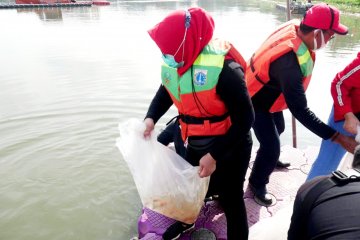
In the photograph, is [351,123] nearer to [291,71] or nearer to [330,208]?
[291,71]

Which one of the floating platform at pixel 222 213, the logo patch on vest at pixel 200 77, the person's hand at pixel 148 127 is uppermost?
the logo patch on vest at pixel 200 77

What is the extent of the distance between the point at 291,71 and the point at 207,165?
31.7 inches

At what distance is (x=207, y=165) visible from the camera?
1.83 meters

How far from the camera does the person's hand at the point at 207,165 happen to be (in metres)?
1.82

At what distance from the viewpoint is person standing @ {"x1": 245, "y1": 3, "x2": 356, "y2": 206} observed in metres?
2.06

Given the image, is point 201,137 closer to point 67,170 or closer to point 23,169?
point 67,170

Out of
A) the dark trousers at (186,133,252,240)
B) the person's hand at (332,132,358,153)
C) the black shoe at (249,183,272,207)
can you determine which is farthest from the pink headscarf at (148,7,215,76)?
the black shoe at (249,183,272,207)

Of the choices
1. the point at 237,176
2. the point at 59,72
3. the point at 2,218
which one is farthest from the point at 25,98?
the point at 237,176

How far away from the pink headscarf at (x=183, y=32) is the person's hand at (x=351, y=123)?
1.09 m

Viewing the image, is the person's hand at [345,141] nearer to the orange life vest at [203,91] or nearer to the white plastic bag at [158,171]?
the orange life vest at [203,91]

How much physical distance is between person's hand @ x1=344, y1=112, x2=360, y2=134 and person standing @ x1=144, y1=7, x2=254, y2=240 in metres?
0.69

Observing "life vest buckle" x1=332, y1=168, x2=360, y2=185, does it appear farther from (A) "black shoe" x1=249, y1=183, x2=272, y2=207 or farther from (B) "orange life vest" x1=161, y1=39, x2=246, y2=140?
(A) "black shoe" x1=249, y1=183, x2=272, y2=207

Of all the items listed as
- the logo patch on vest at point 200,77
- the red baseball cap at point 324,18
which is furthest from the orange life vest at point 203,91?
the red baseball cap at point 324,18

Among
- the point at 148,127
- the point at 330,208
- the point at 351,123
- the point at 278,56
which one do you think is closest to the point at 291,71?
the point at 278,56
